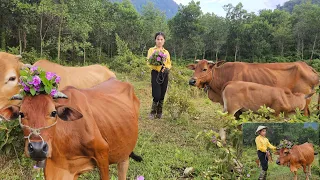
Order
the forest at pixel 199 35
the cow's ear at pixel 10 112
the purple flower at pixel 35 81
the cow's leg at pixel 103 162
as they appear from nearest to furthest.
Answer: the purple flower at pixel 35 81 → the cow's ear at pixel 10 112 → the cow's leg at pixel 103 162 → the forest at pixel 199 35

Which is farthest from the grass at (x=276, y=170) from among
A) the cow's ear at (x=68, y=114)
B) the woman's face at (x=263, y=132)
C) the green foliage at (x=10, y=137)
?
the green foliage at (x=10, y=137)

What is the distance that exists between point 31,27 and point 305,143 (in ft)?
73.6

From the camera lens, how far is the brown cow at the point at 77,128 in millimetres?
2523

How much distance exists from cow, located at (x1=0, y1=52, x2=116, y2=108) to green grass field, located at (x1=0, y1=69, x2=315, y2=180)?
1.09 m

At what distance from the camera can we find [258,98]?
5652 millimetres

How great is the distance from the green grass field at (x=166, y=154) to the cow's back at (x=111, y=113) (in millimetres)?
758

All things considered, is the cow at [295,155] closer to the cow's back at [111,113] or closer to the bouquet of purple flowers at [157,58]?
the cow's back at [111,113]

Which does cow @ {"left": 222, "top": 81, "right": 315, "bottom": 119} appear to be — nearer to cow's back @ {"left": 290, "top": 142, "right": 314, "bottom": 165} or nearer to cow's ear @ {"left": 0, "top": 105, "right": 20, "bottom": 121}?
cow's back @ {"left": 290, "top": 142, "right": 314, "bottom": 165}

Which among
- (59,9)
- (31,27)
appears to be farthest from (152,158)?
(31,27)

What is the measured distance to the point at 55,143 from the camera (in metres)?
2.83

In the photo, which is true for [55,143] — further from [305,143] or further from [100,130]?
[305,143]

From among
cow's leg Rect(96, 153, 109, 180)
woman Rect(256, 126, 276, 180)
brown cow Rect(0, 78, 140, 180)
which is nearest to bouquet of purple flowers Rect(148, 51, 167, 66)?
brown cow Rect(0, 78, 140, 180)

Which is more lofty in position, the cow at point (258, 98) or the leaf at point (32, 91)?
the leaf at point (32, 91)

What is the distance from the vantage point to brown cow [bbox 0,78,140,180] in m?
2.52
